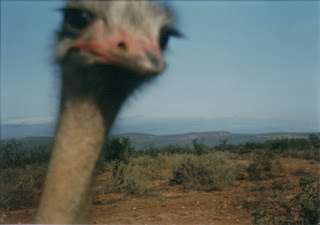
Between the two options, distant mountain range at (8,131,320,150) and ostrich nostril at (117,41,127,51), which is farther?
distant mountain range at (8,131,320,150)

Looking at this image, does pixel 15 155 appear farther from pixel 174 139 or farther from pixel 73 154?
pixel 174 139

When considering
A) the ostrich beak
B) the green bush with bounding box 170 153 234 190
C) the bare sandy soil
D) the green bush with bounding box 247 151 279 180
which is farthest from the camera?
the green bush with bounding box 247 151 279 180

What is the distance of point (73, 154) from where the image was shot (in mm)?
1217

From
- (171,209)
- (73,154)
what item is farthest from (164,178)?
(73,154)

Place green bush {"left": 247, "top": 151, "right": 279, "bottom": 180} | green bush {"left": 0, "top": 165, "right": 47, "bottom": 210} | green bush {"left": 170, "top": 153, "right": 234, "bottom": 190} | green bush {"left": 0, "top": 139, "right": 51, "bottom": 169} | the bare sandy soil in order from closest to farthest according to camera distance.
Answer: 1. the bare sandy soil
2. green bush {"left": 0, "top": 165, "right": 47, "bottom": 210}
3. green bush {"left": 170, "top": 153, "right": 234, "bottom": 190}
4. green bush {"left": 0, "top": 139, "right": 51, "bottom": 169}
5. green bush {"left": 247, "top": 151, "right": 279, "bottom": 180}

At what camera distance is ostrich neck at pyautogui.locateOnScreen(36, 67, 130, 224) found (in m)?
1.22

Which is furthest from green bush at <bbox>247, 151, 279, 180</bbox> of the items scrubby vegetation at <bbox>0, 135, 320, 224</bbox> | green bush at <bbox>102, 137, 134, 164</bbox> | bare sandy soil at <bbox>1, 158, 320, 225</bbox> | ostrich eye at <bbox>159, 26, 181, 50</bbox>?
ostrich eye at <bbox>159, 26, 181, 50</bbox>

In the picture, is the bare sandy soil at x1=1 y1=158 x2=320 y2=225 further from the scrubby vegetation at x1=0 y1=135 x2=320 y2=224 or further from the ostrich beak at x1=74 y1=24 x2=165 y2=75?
the ostrich beak at x1=74 y1=24 x2=165 y2=75

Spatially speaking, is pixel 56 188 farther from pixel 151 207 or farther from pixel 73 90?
pixel 151 207

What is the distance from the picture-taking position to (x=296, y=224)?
13.3 ft

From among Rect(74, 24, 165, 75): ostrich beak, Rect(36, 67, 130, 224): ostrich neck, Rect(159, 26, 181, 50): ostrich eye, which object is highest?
Rect(159, 26, 181, 50): ostrich eye

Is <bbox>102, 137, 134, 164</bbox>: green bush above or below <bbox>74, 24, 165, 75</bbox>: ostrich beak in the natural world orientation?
below

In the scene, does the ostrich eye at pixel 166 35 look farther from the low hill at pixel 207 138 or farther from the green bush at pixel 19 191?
the low hill at pixel 207 138

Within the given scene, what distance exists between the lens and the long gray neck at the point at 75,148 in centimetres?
122
